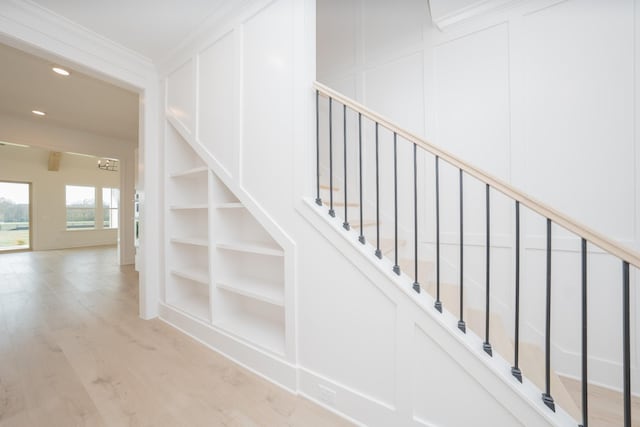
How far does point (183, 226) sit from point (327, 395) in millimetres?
2337

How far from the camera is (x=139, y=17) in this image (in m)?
2.19

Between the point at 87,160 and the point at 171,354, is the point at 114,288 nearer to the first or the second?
the point at 171,354

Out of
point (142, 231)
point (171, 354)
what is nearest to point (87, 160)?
point (142, 231)

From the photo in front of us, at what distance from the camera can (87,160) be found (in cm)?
898

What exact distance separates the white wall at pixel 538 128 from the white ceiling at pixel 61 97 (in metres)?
4.18

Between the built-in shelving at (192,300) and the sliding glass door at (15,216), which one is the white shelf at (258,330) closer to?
the built-in shelving at (192,300)

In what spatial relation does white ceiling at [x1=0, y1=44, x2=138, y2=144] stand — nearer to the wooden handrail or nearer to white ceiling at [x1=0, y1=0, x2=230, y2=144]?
white ceiling at [x1=0, y1=0, x2=230, y2=144]

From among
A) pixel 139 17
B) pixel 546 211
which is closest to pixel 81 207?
pixel 139 17

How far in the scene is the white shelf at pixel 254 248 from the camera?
1.88m

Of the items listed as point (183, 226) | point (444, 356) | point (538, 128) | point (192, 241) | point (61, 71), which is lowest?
point (444, 356)

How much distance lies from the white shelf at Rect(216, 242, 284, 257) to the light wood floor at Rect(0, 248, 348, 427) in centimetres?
92

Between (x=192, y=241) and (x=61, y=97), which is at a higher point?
(x=61, y=97)

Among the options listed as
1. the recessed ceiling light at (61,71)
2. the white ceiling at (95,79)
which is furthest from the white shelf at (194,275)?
the recessed ceiling light at (61,71)

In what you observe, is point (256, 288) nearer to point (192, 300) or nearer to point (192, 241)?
point (192, 241)
